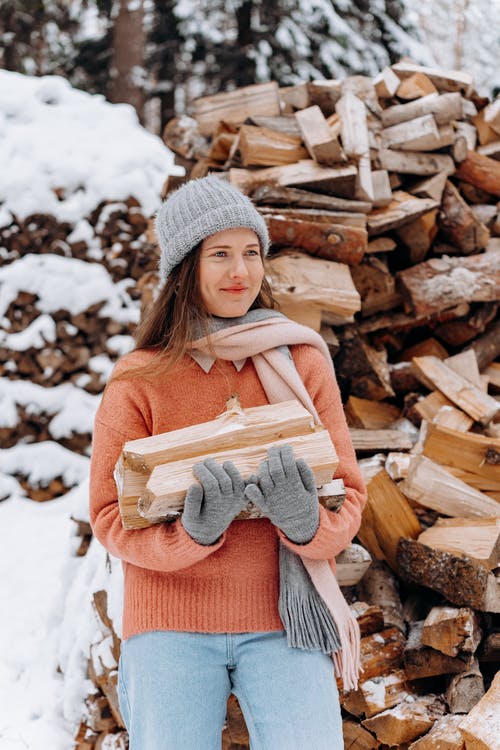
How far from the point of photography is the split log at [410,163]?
121 inches

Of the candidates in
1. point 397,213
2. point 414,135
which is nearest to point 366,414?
point 397,213

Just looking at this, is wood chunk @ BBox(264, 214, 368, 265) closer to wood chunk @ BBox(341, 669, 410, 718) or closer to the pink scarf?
the pink scarf

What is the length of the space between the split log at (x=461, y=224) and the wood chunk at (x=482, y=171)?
8.4 inches

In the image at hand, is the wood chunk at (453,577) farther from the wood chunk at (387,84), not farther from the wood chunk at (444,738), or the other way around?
the wood chunk at (387,84)

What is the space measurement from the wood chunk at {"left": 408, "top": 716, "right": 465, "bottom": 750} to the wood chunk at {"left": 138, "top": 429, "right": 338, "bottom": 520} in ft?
2.68

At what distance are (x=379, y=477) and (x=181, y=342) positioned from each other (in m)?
1.00

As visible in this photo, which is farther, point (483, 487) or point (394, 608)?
point (483, 487)

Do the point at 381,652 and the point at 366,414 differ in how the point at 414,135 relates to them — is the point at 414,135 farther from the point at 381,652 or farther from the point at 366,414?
the point at 381,652

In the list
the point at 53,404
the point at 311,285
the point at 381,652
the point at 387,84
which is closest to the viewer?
the point at 381,652

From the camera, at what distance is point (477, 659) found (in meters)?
2.01

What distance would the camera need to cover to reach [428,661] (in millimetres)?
1979

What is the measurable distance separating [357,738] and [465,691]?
362 mm

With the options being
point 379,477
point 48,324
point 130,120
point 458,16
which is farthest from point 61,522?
point 458,16

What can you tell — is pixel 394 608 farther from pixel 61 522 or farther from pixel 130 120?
pixel 130 120
